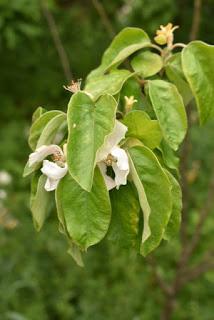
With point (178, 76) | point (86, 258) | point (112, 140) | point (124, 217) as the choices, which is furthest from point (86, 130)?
point (86, 258)

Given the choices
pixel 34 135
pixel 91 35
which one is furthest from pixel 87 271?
pixel 91 35

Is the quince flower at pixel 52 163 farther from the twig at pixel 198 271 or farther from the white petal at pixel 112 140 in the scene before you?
the twig at pixel 198 271

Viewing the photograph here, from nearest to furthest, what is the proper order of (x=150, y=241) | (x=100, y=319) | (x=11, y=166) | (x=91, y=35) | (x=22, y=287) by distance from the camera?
(x=150, y=241)
(x=100, y=319)
(x=22, y=287)
(x=11, y=166)
(x=91, y=35)

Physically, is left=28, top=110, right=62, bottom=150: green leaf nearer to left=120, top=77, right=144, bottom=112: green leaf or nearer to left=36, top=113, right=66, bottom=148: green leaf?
left=36, top=113, right=66, bottom=148: green leaf

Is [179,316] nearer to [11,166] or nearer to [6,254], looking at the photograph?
[6,254]

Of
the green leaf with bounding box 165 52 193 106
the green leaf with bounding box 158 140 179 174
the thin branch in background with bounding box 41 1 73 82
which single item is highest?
the green leaf with bounding box 165 52 193 106

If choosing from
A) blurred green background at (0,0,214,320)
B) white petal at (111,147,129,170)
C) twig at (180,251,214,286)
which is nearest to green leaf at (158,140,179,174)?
white petal at (111,147,129,170)

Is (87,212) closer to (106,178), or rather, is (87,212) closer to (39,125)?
(106,178)
